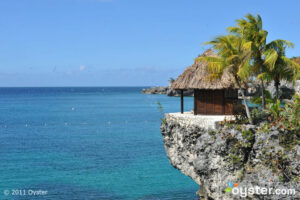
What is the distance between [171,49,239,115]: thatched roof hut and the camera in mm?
18312

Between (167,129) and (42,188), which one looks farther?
(42,188)

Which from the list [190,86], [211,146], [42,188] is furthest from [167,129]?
[42,188]

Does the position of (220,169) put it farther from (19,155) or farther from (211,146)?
(19,155)

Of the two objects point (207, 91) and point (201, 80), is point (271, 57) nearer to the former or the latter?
point (201, 80)

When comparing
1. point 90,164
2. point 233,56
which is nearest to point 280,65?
point 233,56

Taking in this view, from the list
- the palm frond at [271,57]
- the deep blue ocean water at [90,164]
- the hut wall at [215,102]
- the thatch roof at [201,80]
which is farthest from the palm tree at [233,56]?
the deep blue ocean water at [90,164]

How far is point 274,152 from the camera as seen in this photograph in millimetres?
13148

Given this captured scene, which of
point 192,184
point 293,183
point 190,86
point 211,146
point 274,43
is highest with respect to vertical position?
point 274,43

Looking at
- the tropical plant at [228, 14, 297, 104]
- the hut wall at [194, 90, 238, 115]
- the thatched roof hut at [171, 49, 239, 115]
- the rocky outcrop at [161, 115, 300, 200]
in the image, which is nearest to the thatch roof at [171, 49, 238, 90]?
the thatched roof hut at [171, 49, 239, 115]

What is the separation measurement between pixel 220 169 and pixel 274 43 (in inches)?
259

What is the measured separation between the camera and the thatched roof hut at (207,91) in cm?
1831

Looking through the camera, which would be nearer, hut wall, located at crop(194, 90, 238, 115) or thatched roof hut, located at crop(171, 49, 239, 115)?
thatched roof hut, located at crop(171, 49, 239, 115)

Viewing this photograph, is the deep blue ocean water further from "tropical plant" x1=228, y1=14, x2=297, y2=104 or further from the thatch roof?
"tropical plant" x1=228, y1=14, x2=297, y2=104

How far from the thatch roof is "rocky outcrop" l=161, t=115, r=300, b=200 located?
2.92m
